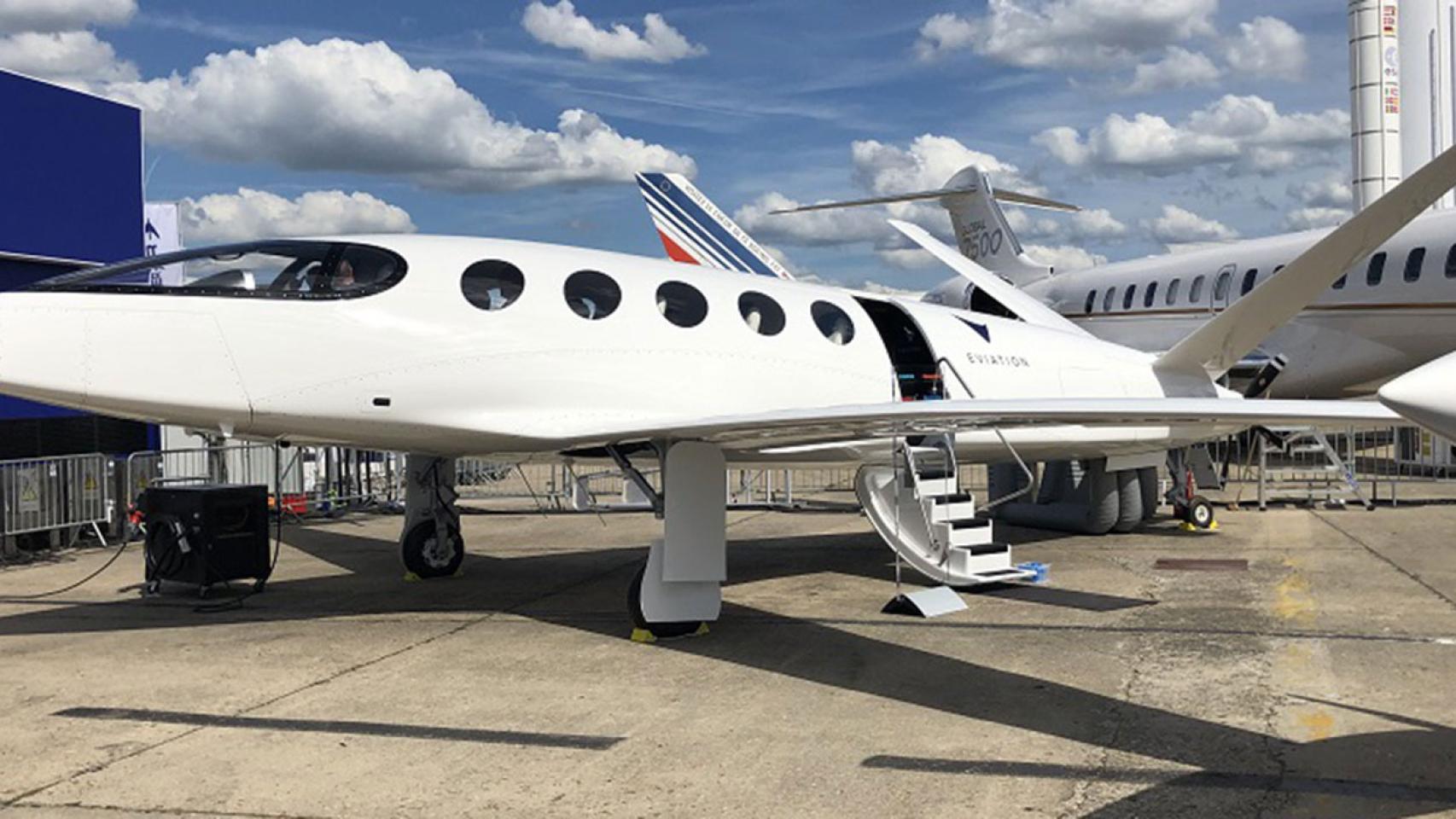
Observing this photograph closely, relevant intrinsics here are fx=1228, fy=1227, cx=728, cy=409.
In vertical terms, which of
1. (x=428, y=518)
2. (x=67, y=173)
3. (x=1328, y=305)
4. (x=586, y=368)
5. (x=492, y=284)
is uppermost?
(x=67, y=173)

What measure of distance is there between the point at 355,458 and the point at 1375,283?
16.7 metres

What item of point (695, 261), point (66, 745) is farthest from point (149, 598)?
point (695, 261)

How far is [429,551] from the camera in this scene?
11.9 m

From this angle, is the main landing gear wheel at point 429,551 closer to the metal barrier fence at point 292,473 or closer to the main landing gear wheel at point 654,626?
the main landing gear wheel at point 654,626

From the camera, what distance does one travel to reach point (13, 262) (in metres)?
16.5

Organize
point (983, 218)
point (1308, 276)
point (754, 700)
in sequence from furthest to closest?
point (983, 218) < point (1308, 276) < point (754, 700)

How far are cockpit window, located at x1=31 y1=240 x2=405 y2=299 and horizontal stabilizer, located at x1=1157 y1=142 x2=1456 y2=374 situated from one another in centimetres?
670

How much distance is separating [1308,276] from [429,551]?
26.8 ft

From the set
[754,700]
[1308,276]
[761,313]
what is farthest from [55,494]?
[1308,276]

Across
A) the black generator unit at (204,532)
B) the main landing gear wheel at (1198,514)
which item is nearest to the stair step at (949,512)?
the black generator unit at (204,532)

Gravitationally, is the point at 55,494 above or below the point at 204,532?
above

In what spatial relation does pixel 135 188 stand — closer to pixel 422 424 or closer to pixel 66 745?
pixel 422 424

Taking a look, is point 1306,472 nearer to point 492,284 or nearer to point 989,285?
point 989,285

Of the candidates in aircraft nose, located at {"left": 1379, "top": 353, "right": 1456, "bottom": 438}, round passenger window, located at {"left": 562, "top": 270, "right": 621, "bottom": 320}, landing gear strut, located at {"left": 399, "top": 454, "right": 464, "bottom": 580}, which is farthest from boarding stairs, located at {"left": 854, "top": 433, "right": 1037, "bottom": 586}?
aircraft nose, located at {"left": 1379, "top": 353, "right": 1456, "bottom": 438}
